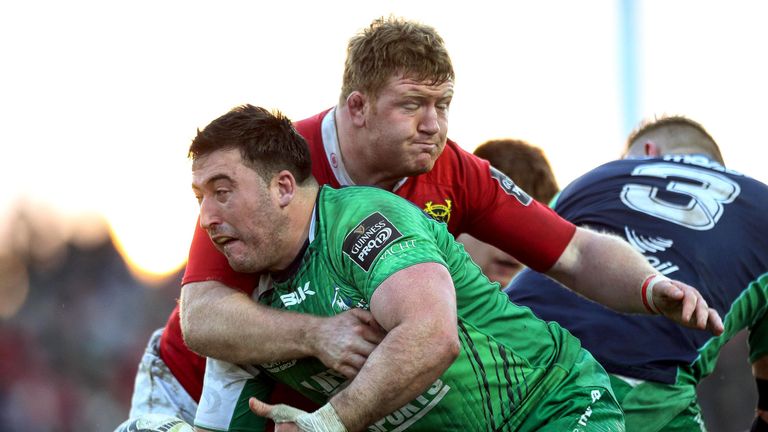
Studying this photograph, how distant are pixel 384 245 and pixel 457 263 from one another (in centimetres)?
42

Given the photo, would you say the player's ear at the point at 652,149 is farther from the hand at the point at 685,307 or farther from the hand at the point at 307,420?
the hand at the point at 307,420

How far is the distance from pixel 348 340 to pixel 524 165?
3.29 metres

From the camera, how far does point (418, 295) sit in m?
3.70

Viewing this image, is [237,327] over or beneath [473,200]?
beneath

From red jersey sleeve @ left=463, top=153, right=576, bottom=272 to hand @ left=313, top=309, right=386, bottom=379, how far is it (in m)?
1.21

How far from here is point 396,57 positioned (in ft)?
15.5

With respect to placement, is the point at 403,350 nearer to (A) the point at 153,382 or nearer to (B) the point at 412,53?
(B) the point at 412,53

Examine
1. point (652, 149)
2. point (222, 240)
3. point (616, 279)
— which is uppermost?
point (222, 240)

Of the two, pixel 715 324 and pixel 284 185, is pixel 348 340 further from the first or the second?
pixel 715 324

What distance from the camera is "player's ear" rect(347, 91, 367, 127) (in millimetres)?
4809

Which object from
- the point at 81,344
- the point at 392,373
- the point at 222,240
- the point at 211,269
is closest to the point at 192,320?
the point at 211,269

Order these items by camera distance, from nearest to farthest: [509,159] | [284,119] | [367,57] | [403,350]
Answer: [403,350]
[284,119]
[367,57]
[509,159]

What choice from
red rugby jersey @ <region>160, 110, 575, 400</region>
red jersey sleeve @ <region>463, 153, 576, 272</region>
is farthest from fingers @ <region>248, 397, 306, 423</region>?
red jersey sleeve @ <region>463, 153, 576, 272</region>

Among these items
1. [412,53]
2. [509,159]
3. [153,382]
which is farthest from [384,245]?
[509,159]
